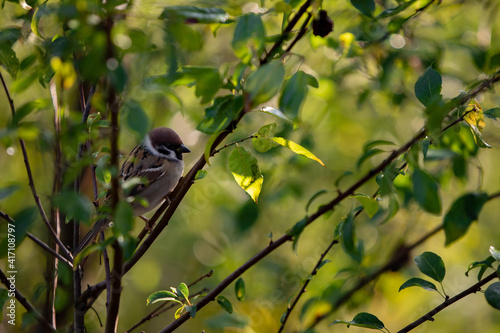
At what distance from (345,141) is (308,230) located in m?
0.81

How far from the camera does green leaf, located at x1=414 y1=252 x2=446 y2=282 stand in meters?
1.49

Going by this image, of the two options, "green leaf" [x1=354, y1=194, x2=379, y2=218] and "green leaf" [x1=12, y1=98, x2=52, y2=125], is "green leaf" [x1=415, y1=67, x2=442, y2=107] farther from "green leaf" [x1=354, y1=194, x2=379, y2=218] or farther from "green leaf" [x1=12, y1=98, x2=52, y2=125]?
"green leaf" [x1=12, y1=98, x2=52, y2=125]

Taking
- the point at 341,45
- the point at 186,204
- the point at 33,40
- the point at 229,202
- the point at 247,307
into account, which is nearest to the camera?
the point at 33,40

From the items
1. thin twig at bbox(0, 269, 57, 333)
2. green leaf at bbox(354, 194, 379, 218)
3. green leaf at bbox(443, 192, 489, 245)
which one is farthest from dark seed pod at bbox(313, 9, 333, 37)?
thin twig at bbox(0, 269, 57, 333)

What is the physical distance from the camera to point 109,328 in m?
1.44

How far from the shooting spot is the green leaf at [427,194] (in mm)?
1002

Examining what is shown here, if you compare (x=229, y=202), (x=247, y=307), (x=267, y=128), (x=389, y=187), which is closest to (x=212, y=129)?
(x=267, y=128)

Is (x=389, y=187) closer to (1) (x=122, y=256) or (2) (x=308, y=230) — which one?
(1) (x=122, y=256)

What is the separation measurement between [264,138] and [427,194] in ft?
1.74

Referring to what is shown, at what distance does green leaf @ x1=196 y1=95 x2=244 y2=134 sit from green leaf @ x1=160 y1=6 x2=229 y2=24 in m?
0.20

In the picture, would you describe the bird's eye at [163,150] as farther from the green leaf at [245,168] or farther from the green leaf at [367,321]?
the green leaf at [367,321]

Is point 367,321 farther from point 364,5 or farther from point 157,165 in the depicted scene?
point 157,165

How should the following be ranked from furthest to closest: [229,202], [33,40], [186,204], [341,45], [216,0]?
[186,204]
[229,202]
[341,45]
[33,40]
[216,0]

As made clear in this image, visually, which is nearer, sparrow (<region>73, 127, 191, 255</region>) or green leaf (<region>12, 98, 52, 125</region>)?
green leaf (<region>12, 98, 52, 125</region>)
